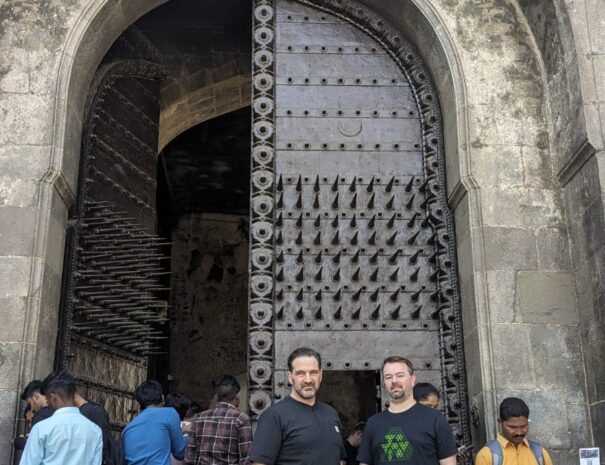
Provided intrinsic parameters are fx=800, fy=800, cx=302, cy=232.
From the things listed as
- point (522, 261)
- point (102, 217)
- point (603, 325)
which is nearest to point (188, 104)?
point (102, 217)

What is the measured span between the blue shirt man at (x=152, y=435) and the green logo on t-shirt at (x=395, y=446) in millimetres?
1339

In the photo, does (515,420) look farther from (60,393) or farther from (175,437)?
(60,393)

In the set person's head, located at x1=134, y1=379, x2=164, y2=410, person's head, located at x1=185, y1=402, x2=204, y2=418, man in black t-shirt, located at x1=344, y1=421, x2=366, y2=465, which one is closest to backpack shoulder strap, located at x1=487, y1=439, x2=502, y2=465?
man in black t-shirt, located at x1=344, y1=421, x2=366, y2=465

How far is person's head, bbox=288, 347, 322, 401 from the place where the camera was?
10.3 feet

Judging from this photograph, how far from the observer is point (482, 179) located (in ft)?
17.8

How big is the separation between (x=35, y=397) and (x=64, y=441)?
109cm

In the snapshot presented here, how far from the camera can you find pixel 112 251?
6.18 metres

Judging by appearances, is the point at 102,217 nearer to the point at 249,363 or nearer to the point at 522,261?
the point at 249,363

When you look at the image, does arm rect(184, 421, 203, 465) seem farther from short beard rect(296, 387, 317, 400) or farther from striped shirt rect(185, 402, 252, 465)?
short beard rect(296, 387, 317, 400)

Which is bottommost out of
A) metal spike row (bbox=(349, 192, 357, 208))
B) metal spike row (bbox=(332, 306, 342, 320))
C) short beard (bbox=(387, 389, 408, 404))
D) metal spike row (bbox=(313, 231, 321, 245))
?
short beard (bbox=(387, 389, 408, 404))

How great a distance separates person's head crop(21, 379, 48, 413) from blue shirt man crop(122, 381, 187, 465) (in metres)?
0.51

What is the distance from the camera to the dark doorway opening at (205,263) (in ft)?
40.2

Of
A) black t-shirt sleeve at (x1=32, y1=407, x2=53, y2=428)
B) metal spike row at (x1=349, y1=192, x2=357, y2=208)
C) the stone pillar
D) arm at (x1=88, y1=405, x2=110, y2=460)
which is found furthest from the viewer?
metal spike row at (x1=349, y1=192, x2=357, y2=208)

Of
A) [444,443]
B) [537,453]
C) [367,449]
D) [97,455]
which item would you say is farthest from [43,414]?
[537,453]
